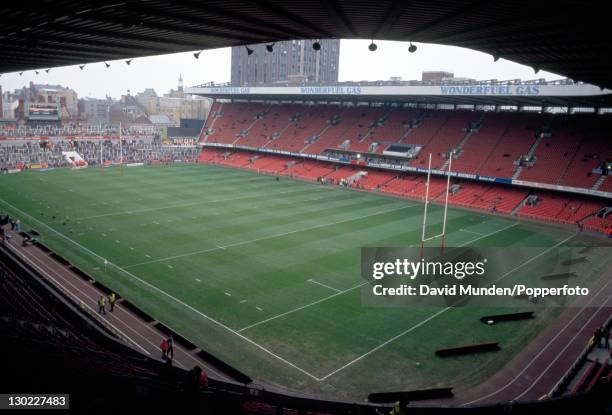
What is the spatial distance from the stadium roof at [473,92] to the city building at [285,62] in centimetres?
7019

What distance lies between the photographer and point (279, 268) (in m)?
26.9

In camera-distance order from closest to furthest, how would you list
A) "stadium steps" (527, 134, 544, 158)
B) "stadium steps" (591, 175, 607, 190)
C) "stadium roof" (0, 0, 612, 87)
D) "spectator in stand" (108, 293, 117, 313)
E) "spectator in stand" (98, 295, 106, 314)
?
"stadium roof" (0, 0, 612, 87) → "spectator in stand" (98, 295, 106, 314) → "spectator in stand" (108, 293, 117, 313) → "stadium steps" (591, 175, 607, 190) → "stadium steps" (527, 134, 544, 158)

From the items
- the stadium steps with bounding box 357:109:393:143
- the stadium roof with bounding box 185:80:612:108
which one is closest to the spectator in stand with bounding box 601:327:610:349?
the stadium roof with bounding box 185:80:612:108

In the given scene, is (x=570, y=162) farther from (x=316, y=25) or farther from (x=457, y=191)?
(x=316, y=25)

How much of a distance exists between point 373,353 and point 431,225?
73.4 ft

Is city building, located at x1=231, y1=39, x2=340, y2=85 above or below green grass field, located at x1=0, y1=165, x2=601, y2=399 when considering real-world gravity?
above

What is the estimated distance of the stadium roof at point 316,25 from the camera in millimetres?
11953

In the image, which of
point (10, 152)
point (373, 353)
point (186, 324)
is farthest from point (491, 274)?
point (10, 152)

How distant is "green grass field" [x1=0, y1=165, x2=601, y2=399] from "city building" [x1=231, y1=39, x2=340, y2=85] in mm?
95966

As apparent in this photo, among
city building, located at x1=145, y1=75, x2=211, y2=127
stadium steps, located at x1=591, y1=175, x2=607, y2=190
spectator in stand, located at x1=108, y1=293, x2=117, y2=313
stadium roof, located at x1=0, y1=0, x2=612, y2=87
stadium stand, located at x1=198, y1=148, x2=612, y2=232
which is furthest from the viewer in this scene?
city building, located at x1=145, y1=75, x2=211, y2=127

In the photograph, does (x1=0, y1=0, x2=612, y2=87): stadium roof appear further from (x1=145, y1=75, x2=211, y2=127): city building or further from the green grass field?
(x1=145, y1=75, x2=211, y2=127): city building

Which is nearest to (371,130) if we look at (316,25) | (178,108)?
(316,25)

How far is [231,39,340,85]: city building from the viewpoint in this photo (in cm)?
13829

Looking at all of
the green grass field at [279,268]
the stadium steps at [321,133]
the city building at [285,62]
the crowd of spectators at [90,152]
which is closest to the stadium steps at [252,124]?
the crowd of spectators at [90,152]
